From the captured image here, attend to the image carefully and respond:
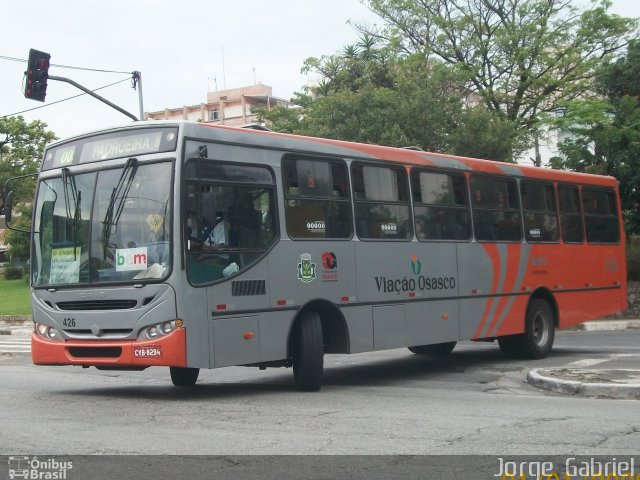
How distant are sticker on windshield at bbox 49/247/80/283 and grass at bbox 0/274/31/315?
27690 millimetres

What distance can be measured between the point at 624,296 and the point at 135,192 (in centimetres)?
1148

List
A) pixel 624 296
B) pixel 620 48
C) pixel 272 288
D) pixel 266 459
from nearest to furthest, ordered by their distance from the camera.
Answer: pixel 266 459 < pixel 272 288 < pixel 624 296 < pixel 620 48

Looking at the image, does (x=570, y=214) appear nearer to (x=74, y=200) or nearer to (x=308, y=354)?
(x=308, y=354)

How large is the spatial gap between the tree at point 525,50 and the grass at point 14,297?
21.1 m

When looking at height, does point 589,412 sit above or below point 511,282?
below

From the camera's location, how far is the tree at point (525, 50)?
127ft

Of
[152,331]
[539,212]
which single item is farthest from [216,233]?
[539,212]

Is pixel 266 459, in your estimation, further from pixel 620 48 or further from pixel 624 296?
pixel 620 48

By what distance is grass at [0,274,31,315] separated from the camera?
38.9 meters

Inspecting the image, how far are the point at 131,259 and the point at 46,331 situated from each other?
167cm

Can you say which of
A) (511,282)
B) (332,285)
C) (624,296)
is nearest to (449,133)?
(624,296)

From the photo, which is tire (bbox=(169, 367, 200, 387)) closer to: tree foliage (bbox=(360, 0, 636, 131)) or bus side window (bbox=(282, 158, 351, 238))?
bus side window (bbox=(282, 158, 351, 238))

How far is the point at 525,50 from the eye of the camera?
38281 mm

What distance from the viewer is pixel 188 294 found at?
10.2m
